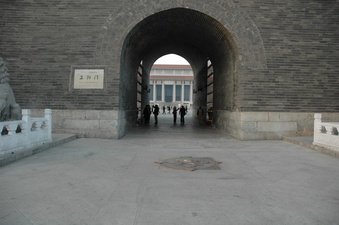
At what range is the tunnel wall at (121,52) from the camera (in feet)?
29.4

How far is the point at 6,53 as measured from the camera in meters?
9.02

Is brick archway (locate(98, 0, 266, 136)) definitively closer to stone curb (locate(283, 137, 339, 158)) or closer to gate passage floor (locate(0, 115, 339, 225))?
stone curb (locate(283, 137, 339, 158))

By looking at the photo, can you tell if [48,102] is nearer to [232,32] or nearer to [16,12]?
[16,12]

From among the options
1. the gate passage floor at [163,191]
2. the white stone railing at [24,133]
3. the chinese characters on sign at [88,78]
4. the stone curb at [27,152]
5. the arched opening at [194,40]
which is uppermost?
the arched opening at [194,40]

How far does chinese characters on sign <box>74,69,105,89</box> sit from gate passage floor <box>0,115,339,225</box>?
362cm

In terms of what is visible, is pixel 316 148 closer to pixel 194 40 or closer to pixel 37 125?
pixel 37 125

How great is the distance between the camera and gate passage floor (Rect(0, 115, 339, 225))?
2713mm

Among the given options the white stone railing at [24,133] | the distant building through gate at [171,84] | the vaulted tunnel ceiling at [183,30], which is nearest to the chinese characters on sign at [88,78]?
the vaulted tunnel ceiling at [183,30]

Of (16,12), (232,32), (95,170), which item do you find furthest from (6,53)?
(232,32)

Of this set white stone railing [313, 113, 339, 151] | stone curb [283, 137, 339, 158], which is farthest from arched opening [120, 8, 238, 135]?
white stone railing [313, 113, 339, 151]

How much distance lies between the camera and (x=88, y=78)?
895 cm

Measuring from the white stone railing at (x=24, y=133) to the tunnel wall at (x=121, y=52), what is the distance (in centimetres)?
207

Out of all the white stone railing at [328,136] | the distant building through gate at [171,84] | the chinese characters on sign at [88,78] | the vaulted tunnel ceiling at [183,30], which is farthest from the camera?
the distant building through gate at [171,84]

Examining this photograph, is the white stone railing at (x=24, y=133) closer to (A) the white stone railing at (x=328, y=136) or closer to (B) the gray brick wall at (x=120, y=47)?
(B) the gray brick wall at (x=120, y=47)
